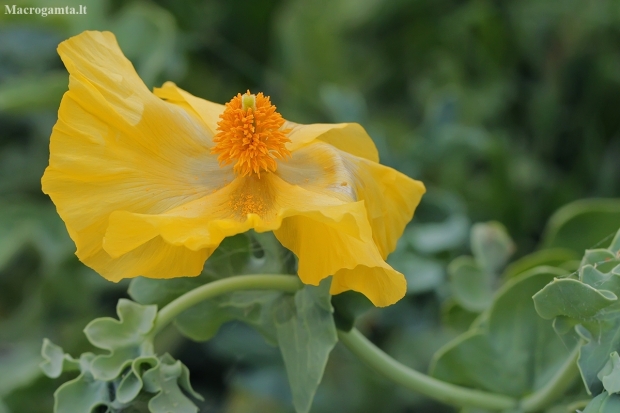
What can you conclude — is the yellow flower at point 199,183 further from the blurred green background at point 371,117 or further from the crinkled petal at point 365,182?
the blurred green background at point 371,117

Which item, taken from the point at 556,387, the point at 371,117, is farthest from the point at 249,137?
the point at 371,117

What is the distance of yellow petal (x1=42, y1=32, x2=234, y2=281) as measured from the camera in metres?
0.63

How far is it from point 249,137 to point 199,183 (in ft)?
0.25

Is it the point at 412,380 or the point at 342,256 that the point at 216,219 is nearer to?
the point at 342,256

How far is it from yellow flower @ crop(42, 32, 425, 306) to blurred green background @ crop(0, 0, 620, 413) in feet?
1.58

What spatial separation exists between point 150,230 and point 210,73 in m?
1.12

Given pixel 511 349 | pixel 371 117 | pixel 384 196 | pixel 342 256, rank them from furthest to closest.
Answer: pixel 371 117
pixel 511 349
pixel 384 196
pixel 342 256

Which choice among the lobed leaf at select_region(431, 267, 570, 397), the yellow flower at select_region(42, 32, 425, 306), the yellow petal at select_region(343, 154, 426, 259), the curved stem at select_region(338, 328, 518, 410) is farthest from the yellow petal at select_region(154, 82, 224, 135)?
the lobed leaf at select_region(431, 267, 570, 397)

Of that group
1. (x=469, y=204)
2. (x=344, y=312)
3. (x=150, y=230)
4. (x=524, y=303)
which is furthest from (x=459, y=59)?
(x=150, y=230)

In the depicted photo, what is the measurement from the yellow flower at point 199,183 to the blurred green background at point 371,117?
481mm

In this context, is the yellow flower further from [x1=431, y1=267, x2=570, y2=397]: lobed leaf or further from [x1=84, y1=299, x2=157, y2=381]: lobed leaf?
[x1=431, y1=267, x2=570, y2=397]: lobed leaf

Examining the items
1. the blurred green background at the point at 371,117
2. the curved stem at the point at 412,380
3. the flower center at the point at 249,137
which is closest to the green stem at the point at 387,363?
the curved stem at the point at 412,380

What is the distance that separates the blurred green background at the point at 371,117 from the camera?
1268mm

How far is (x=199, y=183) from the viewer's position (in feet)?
2.39
